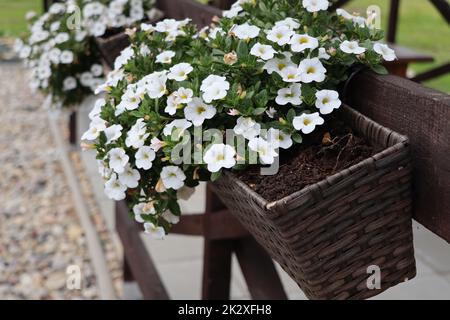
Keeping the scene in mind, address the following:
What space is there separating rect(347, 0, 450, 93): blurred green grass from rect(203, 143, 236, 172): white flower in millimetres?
5860

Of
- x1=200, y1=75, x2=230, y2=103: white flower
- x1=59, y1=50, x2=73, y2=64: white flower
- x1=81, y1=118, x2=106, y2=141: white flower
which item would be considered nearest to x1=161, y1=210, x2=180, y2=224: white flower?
x1=81, y1=118, x2=106, y2=141: white flower

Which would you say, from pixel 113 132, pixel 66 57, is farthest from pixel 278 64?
pixel 66 57

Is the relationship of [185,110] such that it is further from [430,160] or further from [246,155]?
[430,160]

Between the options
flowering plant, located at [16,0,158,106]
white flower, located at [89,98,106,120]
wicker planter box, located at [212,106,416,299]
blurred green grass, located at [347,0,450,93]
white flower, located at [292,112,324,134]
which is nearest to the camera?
wicker planter box, located at [212,106,416,299]

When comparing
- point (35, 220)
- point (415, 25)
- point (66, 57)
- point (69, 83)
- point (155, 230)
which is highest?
point (155, 230)

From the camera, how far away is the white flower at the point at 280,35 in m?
1.25

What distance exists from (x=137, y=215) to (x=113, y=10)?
4.00 ft

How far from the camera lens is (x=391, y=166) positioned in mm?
1069

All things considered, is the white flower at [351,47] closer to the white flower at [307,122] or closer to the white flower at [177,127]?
the white flower at [307,122]

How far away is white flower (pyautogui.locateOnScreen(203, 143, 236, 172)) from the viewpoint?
44.8 inches

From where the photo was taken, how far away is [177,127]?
48.8 inches

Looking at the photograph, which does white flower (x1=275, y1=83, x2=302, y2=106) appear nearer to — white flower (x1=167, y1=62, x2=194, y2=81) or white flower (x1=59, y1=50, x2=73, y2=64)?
white flower (x1=167, y1=62, x2=194, y2=81)

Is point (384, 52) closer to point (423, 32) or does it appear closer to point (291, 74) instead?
point (291, 74)

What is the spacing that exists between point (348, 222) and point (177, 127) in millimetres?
355
